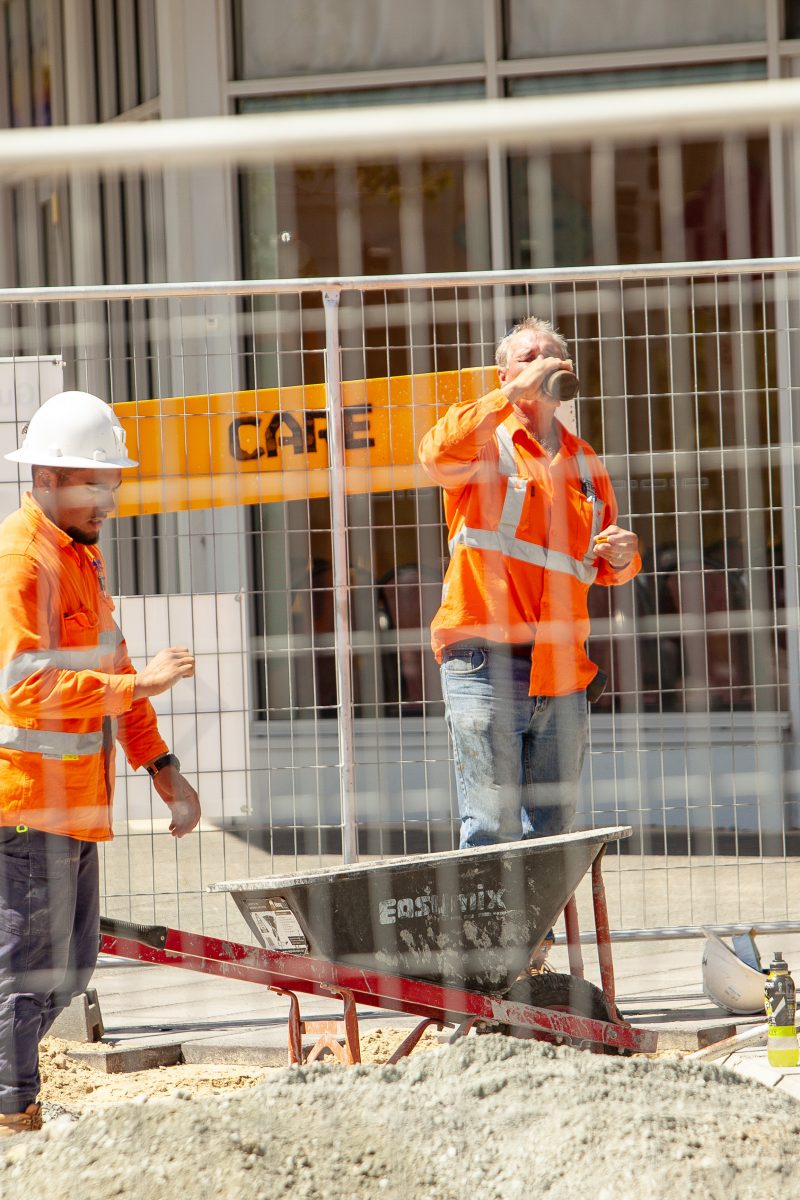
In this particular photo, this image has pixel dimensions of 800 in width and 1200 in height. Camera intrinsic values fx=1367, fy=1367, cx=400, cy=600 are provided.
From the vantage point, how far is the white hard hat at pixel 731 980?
14.0 feet

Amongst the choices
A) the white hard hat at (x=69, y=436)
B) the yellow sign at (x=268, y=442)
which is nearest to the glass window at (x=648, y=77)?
the yellow sign at (x=268, y=442)

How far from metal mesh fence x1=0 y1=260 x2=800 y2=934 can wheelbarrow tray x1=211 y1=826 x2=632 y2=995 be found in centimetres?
98

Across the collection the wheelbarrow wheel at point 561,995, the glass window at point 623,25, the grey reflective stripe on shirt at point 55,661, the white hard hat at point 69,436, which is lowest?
the wheelbarrow wheel at point 561,995

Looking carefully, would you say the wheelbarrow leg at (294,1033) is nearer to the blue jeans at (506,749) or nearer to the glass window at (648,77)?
the blue jeans at (506,749)

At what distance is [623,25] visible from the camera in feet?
24.0

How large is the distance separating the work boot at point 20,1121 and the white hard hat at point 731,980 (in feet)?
6.98

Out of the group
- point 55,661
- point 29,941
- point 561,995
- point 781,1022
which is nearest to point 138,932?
point 29,941

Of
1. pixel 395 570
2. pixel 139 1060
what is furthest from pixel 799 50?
pixel 139 1060

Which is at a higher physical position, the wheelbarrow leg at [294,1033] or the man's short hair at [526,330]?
the man's short hair at [526,330]

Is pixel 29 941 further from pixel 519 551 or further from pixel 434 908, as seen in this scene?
pixel 519 551

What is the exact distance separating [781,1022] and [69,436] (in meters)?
2.44

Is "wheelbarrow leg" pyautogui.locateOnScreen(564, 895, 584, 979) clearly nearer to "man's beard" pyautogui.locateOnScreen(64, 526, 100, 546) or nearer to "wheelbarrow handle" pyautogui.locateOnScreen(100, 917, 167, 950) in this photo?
"wheelbarrow handle" pyautogui.locateOnScreen(100, 917, 167, 950)

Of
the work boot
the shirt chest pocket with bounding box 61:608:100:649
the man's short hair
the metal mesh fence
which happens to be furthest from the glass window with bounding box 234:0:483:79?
the work boot

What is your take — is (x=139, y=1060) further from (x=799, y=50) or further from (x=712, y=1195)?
(x=799, y=50)
